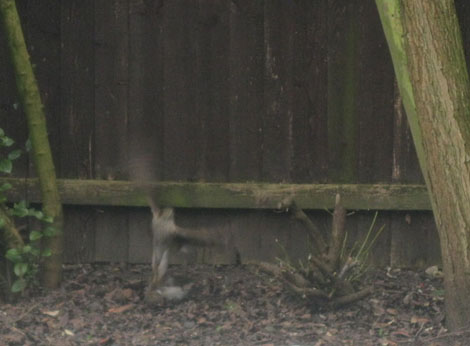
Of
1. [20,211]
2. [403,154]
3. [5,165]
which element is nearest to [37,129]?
[5,165]

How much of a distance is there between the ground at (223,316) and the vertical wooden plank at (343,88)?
25.6 inches

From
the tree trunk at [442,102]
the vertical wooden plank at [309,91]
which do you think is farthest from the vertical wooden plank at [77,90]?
the tree trunk at [442,102]

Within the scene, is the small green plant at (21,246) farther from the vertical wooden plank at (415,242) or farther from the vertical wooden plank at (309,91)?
the vertical wooden plank at (415,242)

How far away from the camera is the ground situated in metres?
4.30

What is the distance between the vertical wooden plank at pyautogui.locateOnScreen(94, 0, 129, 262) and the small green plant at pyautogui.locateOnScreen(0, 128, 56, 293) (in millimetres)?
514

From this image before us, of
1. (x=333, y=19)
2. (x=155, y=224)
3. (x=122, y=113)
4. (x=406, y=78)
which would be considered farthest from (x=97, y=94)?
(x=406, y=78)

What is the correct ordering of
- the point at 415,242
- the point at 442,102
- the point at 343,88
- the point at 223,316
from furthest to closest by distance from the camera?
the point at 415,242, the point at 343,88, the point at 223,316, the point at 442,102

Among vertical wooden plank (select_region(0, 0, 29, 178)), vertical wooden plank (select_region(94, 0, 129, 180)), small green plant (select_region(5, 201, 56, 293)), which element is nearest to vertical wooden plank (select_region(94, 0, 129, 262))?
vertical wooden plank (select_region(94, 0, 129, 180))

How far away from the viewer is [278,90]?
5.15 m

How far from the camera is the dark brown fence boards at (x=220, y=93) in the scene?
202 inches

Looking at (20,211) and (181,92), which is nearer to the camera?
(20,211)

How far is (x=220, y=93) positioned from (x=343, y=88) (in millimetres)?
681

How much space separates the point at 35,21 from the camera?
5.18m

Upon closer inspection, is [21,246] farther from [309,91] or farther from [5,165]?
[309,91]
